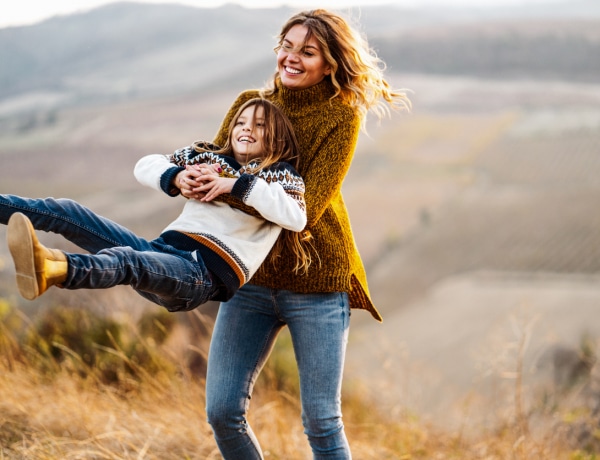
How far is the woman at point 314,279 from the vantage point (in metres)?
1.99

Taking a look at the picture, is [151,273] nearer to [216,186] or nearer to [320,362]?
[216,186]

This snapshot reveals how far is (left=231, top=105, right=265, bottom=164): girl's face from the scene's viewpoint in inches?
79.6

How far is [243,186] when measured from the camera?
1861 mm

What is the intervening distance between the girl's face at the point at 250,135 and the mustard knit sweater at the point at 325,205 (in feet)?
0.44

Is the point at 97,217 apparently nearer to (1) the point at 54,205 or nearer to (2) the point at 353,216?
(1) the point at 54,205

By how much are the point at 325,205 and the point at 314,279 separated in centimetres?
22

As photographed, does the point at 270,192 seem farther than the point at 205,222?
No

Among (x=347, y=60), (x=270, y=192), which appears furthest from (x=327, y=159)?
(x=347, y=60)

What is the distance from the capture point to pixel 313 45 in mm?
2109

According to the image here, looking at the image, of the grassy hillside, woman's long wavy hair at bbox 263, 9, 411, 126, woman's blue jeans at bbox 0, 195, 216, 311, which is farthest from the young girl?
the grassy hillside

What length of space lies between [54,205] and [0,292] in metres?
13.4

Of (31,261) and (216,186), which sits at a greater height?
(216,186)

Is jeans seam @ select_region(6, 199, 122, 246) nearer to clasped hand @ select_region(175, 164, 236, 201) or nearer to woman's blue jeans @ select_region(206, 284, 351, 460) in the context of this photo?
clasped hand @ select_region(175, 164, 236, 201)

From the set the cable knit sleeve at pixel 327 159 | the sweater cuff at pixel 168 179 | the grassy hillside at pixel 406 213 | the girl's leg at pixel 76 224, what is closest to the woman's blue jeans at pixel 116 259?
the girl's leg at pixel 76 224
